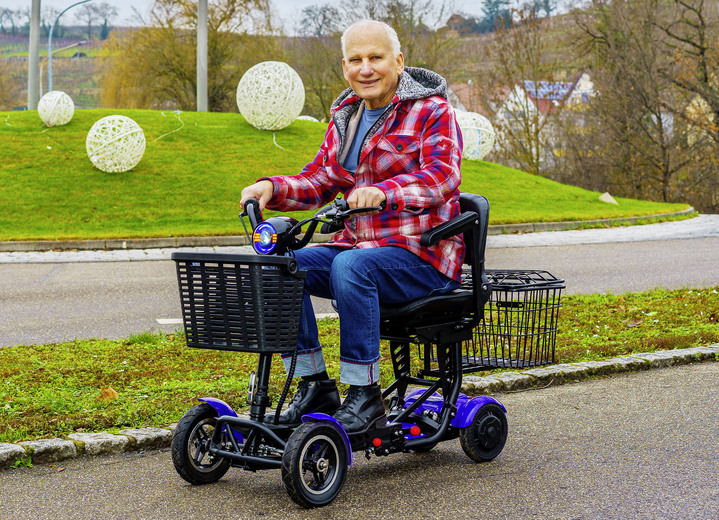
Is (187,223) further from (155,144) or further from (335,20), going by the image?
(335,20)

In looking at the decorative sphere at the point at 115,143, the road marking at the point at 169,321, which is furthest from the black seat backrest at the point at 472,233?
the decorative sphere at the point at 115,143

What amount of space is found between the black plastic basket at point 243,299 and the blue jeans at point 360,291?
10.6 inches

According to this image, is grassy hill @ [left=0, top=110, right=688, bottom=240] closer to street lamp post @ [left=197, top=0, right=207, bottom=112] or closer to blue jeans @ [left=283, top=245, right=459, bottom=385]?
street lamp post @ [left=197, top=0, right=207, bottom=112]

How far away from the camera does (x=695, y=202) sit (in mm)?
33562

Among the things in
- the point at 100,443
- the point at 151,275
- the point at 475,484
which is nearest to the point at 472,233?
the point at 475,484

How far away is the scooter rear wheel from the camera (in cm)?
377

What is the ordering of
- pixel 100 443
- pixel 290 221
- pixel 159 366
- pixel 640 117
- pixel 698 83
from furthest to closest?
pixel 640 117
pixel 698 83
pixel 159 366
pixel 100 443
pixel 290 221

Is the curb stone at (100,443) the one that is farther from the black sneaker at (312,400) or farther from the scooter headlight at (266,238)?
the scooter headlight at (266,238)

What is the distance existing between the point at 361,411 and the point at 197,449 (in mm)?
675

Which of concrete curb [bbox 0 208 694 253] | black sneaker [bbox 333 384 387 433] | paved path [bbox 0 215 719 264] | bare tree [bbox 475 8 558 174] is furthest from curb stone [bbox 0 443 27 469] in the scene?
bare tree [bbox 475 8 558 174]

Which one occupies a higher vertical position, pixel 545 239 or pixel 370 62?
pixel 370 62

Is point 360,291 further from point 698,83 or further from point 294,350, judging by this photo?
point 698,83

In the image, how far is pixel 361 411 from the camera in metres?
3.40

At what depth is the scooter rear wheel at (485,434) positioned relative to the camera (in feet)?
12.4
